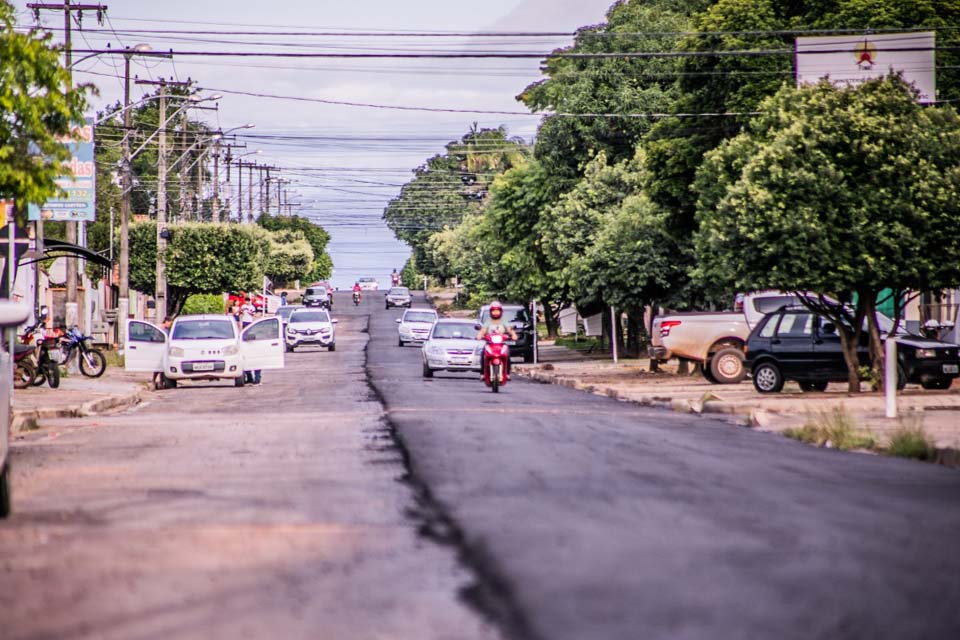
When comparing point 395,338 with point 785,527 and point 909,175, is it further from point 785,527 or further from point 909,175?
point 785,527

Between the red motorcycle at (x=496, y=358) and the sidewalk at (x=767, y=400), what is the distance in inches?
98.2

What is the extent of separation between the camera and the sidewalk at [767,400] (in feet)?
64.5

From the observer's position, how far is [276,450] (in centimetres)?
1516

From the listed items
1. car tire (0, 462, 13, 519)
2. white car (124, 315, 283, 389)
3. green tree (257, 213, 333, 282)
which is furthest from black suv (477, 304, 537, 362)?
green tree (257, 213, 333, 282)

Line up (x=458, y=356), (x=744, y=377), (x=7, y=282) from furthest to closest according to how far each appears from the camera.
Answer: (x=458, y=356) < (x=744, y=377) < (x=7, y=282)

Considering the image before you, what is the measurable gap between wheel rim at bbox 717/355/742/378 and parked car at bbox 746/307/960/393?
178 inches

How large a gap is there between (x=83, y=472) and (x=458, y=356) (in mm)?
24743

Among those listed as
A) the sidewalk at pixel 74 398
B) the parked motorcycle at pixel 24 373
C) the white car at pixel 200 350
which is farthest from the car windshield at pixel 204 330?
the parked motorcycle at pixel 24 373

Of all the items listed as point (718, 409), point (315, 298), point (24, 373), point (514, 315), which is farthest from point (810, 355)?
point (315, 298)

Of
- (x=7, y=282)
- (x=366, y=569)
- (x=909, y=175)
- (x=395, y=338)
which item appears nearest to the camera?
(x=366, y=569)

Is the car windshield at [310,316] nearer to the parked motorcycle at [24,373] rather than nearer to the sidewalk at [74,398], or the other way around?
the sidewalk at [74,398]

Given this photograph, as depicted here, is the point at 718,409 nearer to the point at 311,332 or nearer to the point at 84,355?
the point at 84,355

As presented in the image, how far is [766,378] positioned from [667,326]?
6406mm

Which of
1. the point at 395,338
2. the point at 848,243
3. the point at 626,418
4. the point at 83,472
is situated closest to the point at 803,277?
the point at 848,243
